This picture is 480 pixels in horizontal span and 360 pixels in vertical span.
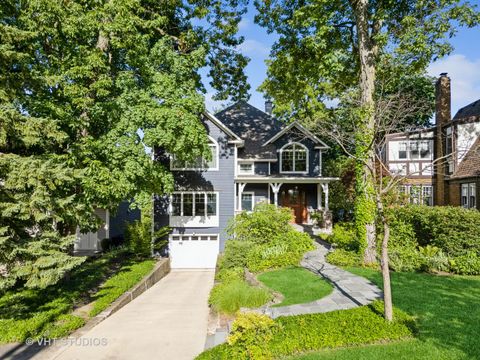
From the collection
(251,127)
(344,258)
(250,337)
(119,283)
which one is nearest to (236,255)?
(344,258)

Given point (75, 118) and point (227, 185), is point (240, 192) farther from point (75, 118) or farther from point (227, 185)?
point (75, 118)

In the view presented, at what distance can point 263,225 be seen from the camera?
49.5ft

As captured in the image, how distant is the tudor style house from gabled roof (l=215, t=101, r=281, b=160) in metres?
0.11

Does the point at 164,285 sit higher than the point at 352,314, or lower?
lower

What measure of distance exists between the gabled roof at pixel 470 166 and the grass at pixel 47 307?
19.2 metres

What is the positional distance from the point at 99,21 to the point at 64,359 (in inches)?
470

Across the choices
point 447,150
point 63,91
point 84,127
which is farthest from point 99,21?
point 447,150

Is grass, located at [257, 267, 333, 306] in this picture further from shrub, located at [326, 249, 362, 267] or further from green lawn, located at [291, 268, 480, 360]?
green lawn, located at [291, 268, 480, 360]

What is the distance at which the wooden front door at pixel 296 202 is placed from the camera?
70.4 ft

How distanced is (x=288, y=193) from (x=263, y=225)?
7014mm

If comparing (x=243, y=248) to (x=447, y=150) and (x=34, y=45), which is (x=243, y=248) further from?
(x=447, y=150)

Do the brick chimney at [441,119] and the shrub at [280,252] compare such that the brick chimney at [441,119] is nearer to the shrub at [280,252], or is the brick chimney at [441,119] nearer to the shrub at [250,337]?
the shrub at [280,252]

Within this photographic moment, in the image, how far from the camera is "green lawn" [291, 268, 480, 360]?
5.64m

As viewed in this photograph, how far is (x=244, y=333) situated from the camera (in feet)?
19.6
